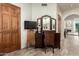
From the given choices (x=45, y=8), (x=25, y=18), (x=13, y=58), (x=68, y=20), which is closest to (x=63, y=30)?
(x=68, y=20)

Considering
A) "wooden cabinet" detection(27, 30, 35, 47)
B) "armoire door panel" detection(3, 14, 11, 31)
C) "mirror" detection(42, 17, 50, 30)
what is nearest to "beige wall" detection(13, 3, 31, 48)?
"wooden cabinet" detection(27, 30, 35, 47)

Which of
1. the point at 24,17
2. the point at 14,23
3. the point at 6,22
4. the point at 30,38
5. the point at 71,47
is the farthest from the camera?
the point at 71,47

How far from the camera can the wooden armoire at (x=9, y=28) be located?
589 centimetres

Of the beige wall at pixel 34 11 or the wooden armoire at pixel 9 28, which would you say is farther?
the beige wall at pixel 34 11

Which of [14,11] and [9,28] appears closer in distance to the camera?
[9,28]

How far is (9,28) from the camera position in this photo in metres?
6.33

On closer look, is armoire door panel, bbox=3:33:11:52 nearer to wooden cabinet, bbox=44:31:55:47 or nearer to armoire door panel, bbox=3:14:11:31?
armoire door panel, bbox=3:14:11:31

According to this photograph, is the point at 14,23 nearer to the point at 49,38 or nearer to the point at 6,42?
the point at 6,42

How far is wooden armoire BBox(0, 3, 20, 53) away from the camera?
589 cm

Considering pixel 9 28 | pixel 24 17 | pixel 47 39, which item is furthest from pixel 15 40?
pixel 47 39

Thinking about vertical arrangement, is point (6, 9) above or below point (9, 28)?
above

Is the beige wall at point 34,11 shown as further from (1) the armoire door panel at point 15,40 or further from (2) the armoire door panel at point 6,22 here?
(2) the armoire door panel at point 6,22

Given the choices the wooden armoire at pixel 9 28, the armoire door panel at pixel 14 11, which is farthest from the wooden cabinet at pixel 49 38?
the armoire door panel at pixel 14 11

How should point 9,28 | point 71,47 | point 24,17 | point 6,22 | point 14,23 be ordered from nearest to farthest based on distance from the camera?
point 6,22 < point 9,28 < point 14,23 < point 24,17 < point 71,47
